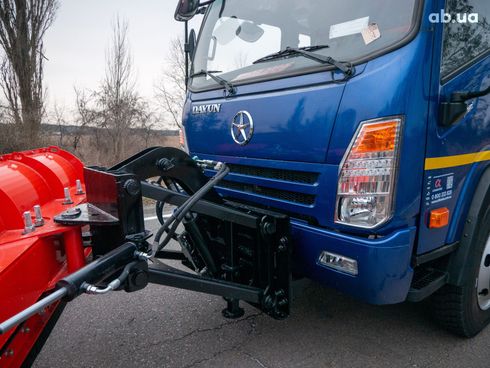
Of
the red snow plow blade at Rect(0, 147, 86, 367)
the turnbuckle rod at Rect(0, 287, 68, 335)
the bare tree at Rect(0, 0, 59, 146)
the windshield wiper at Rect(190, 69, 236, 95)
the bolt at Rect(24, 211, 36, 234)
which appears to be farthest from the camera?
the bare tree at Rect(0, 0, 59, 146)

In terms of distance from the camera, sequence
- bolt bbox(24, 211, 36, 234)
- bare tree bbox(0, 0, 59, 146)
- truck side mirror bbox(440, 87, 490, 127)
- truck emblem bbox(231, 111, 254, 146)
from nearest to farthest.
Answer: bolt bbox(24, 211, 36, 234), truck side mirror bbox(440, 87, 490, 127), truck emblem bbox(231, 111, 254, 146), bare tree bbox(0, 0, 59, 146)

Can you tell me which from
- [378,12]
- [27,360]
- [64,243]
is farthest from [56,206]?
[378,12]

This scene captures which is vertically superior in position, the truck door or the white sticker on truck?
the white sticker on truck

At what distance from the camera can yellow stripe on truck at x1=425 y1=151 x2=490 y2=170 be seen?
188 centimetres

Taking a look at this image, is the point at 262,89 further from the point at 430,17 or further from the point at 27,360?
the point at 27,360

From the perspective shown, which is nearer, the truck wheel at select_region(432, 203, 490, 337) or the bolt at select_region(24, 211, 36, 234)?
the bolt at select_region(24, 211, 36, 234)

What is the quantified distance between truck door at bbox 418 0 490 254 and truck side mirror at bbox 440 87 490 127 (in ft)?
0.09

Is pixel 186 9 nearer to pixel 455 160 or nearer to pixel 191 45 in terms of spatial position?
pixel 191 45

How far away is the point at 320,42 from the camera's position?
2.12 metres

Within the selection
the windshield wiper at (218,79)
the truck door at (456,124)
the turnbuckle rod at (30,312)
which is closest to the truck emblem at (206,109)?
the windshield wiper at (218,79)

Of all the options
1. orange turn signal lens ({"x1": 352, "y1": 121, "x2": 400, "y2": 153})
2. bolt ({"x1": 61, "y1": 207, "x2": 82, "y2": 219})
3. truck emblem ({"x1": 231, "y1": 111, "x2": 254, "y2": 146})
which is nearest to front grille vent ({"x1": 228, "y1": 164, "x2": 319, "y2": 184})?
truck emblem ({"x1": 231, "y1": 111, "x2": 254, "y2": 146})

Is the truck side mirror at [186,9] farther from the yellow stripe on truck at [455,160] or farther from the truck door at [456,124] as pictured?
the yellow stripe on truck at [455,160]

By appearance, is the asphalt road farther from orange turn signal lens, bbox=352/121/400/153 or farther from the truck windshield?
the truck windshield

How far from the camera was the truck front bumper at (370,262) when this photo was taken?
1.79m
